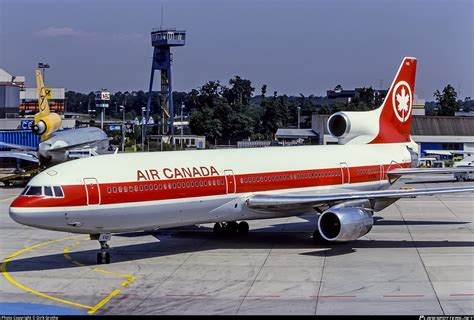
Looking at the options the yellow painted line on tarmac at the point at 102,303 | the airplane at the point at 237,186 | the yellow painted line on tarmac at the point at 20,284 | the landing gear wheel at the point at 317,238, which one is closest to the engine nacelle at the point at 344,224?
the airplane at the point at 237,186

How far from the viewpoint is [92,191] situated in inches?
1046

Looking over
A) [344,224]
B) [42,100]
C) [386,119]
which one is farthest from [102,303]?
[42,100]

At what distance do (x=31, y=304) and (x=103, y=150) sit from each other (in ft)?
164

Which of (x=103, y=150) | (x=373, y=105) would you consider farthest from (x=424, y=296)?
(x=373, y=105)

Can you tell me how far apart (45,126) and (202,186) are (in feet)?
132

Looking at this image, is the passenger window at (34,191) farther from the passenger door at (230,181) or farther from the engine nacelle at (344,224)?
the engine nacelle at (344,224)

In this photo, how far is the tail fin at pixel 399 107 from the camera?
134 ft

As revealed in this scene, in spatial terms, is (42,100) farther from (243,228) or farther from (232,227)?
(243,228)

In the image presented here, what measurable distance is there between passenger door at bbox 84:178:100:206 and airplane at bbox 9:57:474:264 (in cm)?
4

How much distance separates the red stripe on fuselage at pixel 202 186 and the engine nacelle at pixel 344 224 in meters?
3.60

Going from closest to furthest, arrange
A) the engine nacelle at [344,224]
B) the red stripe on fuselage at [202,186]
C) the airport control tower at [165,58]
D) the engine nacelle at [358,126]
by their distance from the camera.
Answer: the red stripe on fuselage at [202,186] < the engine nacelle at [344,224] < the engine nacelle at [358,126] < the airport control tower at [165,58]

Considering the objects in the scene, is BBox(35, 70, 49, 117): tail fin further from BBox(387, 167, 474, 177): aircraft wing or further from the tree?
the tree

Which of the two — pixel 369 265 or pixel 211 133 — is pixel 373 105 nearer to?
pixel 211 133

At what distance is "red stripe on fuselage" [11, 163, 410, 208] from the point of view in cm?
2615
